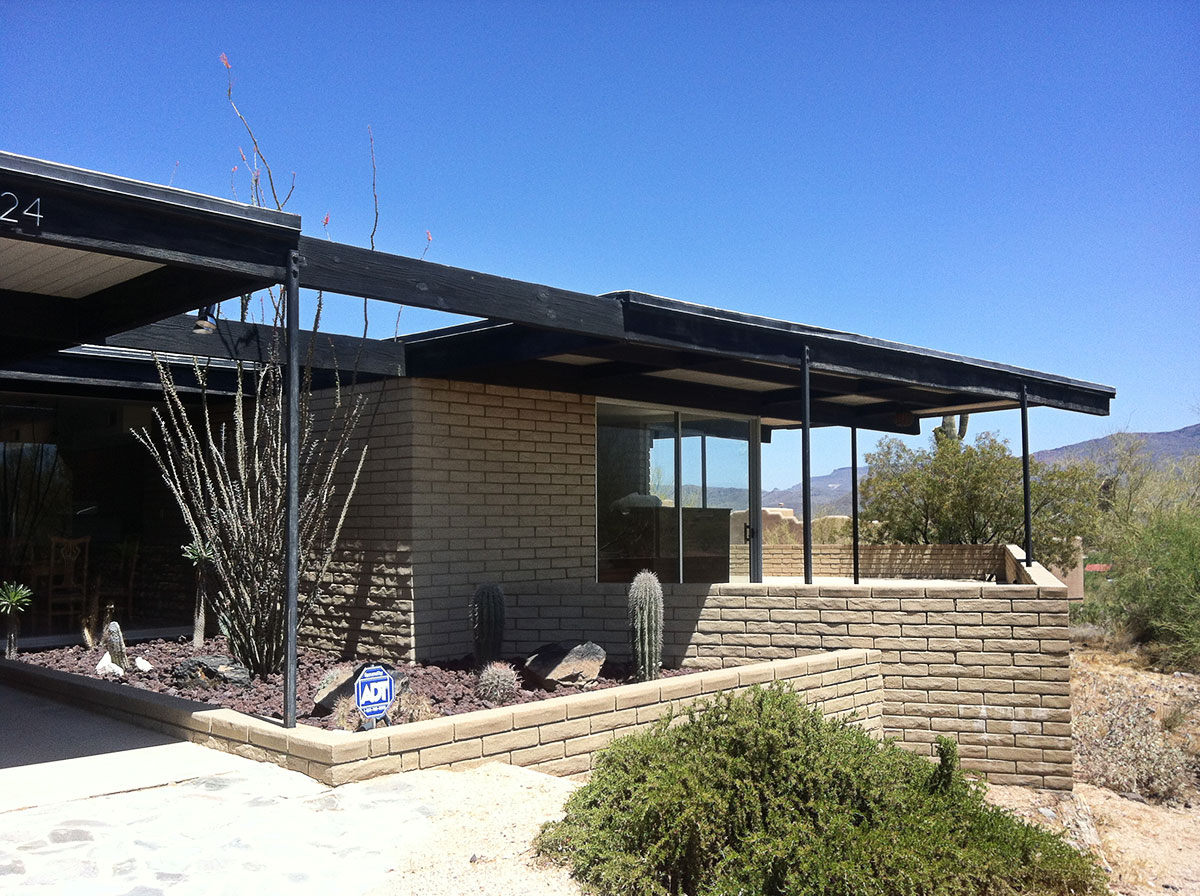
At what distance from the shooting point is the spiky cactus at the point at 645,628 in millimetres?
7871

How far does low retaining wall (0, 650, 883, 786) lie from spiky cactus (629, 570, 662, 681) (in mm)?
520

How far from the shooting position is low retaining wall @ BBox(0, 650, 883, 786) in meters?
5.35

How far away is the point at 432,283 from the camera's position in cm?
650

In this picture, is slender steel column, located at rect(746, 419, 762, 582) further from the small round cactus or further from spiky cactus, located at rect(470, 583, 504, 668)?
the small round cactus

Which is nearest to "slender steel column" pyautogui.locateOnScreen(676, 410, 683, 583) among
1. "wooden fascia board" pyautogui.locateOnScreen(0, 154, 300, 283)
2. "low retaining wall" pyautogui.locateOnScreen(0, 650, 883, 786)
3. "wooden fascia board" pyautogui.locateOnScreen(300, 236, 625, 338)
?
"low retaining wall" pyautogui.locateOnScreen(0, 650, 883, 786)

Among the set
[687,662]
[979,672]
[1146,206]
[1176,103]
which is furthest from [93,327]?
[1146,206]

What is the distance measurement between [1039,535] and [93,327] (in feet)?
55.1

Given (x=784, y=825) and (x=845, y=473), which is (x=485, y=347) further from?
(x=845, y=473)

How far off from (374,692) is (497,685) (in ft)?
5.13

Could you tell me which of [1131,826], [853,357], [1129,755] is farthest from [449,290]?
[1129,755]

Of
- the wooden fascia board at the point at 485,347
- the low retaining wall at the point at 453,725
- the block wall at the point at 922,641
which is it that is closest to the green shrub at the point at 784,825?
the low retaining wall at the point at 453,725

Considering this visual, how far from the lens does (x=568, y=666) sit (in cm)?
780

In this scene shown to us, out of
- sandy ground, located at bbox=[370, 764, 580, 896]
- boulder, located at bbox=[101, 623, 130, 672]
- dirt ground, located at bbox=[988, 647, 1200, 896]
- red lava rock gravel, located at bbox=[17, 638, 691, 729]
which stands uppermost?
boulder, located at bbox=[101, 623, 130, 672]

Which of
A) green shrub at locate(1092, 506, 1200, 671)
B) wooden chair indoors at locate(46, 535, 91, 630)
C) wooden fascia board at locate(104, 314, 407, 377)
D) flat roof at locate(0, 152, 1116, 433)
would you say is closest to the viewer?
flat roof at locate(0, 152, 1116, 433)
